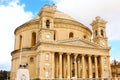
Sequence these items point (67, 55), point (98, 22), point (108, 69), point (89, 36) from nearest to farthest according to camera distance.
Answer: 1. point (67, 55)
2. point (108, 69)
3. point (98, 22)
4. point (89, 36)

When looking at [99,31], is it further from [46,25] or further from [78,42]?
[46,25]

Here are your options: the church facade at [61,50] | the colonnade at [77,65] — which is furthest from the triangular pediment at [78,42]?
the colonnade at [77,65]

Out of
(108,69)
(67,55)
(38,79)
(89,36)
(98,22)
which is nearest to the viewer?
(38,79)

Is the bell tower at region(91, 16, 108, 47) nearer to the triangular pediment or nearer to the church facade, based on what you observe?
the church facade

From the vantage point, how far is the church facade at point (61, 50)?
3609 cm

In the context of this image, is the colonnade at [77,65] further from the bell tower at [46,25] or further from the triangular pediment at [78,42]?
the bell tower at [46,25]

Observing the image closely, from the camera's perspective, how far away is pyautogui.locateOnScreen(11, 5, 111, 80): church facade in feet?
118

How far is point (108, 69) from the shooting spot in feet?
133

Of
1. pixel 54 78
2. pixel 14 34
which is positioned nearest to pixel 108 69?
pixel 54 78

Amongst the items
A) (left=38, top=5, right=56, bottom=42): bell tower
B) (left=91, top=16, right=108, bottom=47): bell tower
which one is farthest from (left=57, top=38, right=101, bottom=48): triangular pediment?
(left=91, top=16, right=108, bottom=47): bell tower

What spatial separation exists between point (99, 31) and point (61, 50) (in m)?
11.6

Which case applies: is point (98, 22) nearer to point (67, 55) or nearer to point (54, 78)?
point (67, 55)

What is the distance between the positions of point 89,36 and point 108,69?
12453mm

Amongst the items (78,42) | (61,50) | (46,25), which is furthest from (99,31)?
(46,25)
